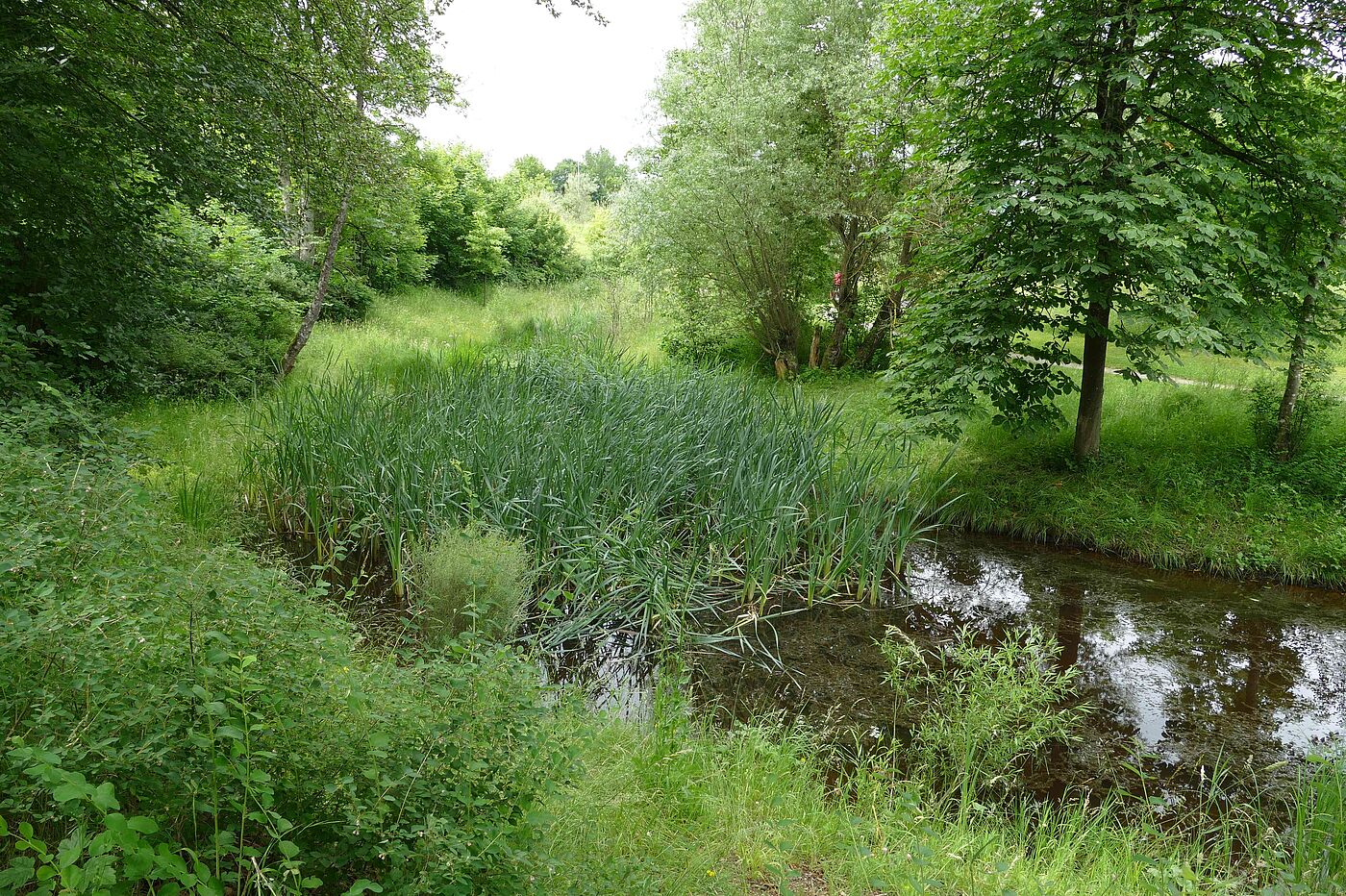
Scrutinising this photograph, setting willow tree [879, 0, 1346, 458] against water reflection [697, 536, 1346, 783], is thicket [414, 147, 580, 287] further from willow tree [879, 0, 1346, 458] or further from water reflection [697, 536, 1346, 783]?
water reflection [697, 536, 1346, 783]

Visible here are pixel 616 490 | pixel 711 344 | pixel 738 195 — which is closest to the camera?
pixel 616 490

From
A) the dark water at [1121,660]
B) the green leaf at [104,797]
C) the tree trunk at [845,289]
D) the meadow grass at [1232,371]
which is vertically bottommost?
the dark water at [1121,660]

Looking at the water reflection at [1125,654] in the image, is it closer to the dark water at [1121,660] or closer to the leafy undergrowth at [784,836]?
the dark water at [1121,660]

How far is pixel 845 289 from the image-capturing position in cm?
1267

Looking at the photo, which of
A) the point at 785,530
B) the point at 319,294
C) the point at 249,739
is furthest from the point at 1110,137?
the point at 319,294

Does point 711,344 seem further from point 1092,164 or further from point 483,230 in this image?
point 483,230

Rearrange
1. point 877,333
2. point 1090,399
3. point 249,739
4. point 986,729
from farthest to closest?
point 877,333 → point 1090,399 → point 986,729 → point 249,739

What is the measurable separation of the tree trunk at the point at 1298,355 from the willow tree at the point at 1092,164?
0.61m

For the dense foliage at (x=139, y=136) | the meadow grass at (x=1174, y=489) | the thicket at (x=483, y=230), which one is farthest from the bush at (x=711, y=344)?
the thicket at (x=483, y=230)

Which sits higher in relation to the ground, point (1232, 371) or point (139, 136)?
point (139, 136)

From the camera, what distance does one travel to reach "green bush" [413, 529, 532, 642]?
3.88 m

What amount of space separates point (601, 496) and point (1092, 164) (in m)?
4.87

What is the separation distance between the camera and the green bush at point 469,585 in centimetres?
388

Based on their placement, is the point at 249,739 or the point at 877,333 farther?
the point at 877,333
